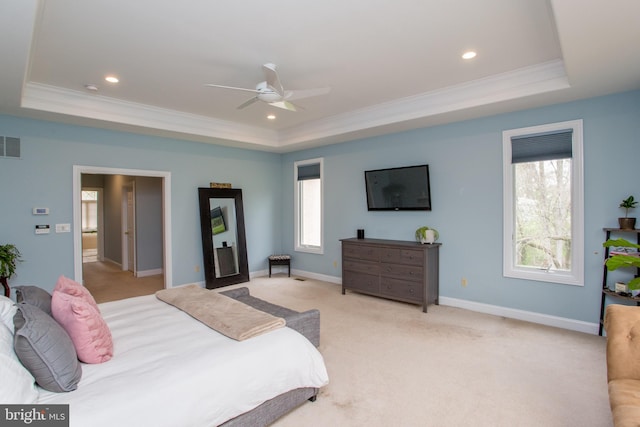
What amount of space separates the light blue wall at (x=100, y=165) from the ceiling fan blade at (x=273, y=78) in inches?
121

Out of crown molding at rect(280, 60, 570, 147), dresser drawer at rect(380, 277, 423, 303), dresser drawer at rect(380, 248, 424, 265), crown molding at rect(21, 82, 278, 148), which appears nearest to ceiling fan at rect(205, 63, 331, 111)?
crown molding at rect(280, 60, 570, 147)

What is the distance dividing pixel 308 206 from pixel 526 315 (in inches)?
Result: 165

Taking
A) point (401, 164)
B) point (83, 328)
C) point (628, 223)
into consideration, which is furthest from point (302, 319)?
point (628, 223)

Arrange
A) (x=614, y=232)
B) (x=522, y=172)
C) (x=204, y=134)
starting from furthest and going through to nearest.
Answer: (x=204, y=134), (x=522, y=172), (x=614, y=232)

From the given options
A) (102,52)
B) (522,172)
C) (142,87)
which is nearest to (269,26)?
(102,52)

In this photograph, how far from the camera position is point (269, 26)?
105 inches

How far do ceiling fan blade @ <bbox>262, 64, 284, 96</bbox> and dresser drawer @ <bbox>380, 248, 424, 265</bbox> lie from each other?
268 cm

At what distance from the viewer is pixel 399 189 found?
511 centimetres

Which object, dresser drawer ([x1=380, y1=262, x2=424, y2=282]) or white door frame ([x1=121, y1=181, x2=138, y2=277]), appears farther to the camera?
white door frame ([x1=121, y1=181, x2=138, y2=277])

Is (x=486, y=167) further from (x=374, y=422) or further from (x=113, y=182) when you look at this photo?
(x=113, y=182)

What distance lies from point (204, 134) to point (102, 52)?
229cm

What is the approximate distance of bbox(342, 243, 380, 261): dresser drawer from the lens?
4941mm

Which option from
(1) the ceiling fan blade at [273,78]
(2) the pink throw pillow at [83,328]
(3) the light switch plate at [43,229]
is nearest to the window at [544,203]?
(1) the ceiling fan blade at [273,78]

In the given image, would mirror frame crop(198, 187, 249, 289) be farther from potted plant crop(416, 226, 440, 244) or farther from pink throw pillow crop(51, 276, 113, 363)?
pink throw pillow crop(51, 276, 113, 363)
